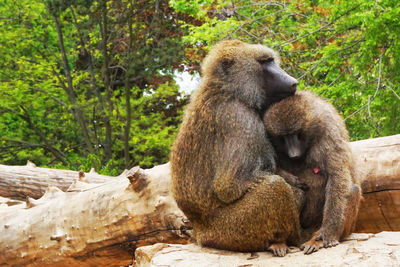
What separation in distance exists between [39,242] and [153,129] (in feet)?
34.6

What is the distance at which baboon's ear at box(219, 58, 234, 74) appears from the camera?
3.99m

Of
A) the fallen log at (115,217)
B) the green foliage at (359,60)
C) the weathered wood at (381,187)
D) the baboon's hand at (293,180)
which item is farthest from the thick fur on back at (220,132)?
the green foliage at (359,60)

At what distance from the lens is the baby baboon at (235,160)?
3.59m

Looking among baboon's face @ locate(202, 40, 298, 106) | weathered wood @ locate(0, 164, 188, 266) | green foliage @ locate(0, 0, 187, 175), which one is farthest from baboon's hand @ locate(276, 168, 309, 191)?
green foliage @ locate(0, 0, 187, 175)

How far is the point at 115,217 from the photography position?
5637 millimetres

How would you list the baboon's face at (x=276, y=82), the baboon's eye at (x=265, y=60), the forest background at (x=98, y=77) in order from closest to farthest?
1. the baboon's face at (x=276, y=82)
2. the baboon's eye at (x=265, y=60)
3. the forest background at (x=98, y=77)

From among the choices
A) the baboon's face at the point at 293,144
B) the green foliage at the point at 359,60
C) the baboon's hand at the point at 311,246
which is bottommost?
the baboon's hand at the point at 311,246

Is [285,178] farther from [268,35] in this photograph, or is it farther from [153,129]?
[153,129]

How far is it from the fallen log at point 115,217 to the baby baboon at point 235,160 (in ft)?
4.92

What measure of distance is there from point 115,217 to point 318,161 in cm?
282

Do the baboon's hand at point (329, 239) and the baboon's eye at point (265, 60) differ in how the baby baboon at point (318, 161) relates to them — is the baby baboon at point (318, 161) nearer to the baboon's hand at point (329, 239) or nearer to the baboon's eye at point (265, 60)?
the baboon's hand at point (329, 239)

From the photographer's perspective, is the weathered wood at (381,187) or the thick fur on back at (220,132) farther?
the weathered wood at (381,187)

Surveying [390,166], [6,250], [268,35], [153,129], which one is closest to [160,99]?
[153,129]

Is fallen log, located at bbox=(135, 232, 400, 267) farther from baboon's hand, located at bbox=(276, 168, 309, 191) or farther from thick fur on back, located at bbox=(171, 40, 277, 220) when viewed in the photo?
baboon's hand, located at bbox=(276, 168, 309, 191)
